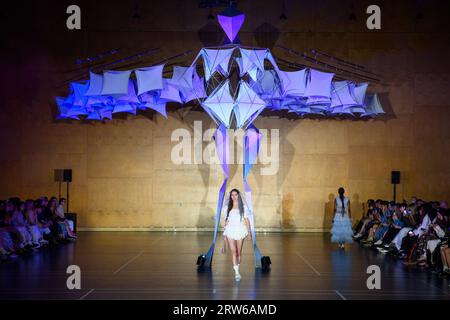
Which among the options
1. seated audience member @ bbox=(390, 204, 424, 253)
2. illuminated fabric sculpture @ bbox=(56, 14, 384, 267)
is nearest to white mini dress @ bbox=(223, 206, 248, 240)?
illuminated fabric sculpture @ bbox=(56, 14, 384, 267)

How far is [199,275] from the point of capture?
986 centimetres

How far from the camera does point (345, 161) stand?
18.0 m

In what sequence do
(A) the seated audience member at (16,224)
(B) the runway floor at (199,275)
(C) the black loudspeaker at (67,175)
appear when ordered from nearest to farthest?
(B) the runway floor at (199,275)
(A) the seated audience member at (16,224)
(C) the black loudspeaker at (67,175)

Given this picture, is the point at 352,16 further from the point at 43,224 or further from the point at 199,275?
the point at 199,275

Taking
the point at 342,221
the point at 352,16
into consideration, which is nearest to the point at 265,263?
the point at 342,221

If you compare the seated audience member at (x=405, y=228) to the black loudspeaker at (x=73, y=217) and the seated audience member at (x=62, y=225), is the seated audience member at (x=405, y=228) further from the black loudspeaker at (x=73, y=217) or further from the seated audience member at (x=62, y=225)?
the black loudspeaker at (x=73, y=217)

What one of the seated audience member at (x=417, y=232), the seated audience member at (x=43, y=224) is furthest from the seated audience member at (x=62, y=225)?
the seated audience member at (x=417, y=232)

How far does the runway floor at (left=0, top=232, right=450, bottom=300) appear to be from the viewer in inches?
324

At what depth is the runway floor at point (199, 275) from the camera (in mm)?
8242

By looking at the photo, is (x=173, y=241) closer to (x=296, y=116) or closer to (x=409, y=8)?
(x=296, y=116)

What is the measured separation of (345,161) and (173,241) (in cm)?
594

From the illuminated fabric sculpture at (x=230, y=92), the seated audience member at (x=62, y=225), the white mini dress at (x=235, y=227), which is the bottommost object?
the seated audience member at (x=62, y=225)

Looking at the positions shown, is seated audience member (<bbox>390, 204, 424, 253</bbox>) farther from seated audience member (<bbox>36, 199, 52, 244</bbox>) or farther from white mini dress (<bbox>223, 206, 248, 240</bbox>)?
seated audience member (<bbox>36, 199, 52, 244</bbox>)
